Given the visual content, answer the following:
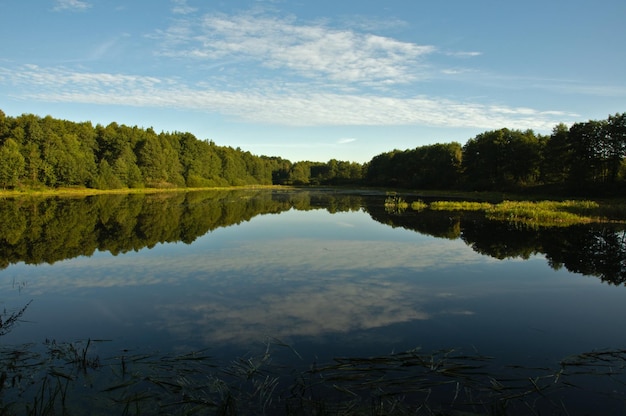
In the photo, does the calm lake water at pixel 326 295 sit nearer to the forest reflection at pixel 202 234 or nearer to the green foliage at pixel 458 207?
the forest reflection at pixel 202 234

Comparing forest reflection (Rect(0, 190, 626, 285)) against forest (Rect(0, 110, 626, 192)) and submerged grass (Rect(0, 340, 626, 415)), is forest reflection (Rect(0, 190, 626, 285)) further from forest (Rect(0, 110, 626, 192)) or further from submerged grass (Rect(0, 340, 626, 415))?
forest (Rect(0, 110, 626, 192))

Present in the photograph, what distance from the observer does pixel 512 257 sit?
19.9 metres

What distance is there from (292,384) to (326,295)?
19.1 ft

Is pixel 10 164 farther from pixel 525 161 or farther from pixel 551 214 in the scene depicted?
pixel 525 161

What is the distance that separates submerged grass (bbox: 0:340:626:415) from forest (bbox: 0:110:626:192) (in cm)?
5810

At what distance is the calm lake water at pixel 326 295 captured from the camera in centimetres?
872

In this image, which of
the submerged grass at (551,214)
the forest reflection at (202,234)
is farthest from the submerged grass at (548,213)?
the forest reflection at (202,234)

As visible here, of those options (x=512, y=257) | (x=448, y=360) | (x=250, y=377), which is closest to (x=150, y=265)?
(x=250, y=377)

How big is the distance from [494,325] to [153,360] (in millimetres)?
8393

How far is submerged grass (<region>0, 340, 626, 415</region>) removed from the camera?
6.07 m

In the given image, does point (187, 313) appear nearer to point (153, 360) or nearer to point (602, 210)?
point (153, 360)

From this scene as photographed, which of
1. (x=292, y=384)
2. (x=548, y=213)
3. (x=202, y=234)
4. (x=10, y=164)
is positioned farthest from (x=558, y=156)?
(x=10, y=164)

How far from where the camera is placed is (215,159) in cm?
13338

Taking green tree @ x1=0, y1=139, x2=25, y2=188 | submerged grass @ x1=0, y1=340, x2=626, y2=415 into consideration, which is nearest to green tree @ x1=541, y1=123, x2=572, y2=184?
submerged grass @ x1=0, y1=340, x2=626, y2=415
